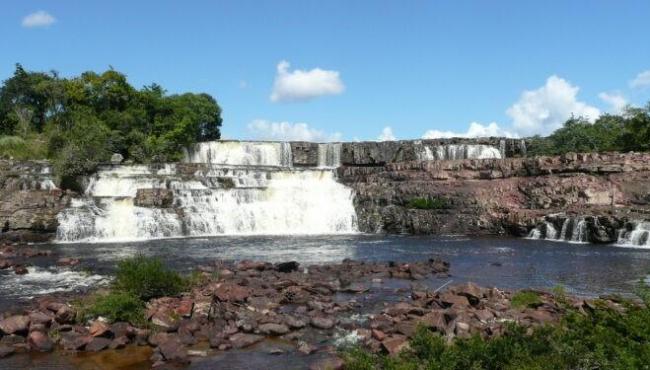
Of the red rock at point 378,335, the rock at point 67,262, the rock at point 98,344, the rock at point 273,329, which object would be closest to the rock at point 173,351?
the rock at point 98,344

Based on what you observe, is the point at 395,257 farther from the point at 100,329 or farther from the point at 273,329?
the point at 100,329

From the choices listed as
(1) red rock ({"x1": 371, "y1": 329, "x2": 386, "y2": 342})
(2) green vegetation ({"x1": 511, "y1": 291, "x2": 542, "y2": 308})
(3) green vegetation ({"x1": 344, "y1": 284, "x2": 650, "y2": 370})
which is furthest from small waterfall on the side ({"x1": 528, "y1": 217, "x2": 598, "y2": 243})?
(1) red rock ({"x1": 371, "y1": 329, "x2": 386, "y2": 342})

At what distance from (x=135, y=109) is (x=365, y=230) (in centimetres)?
3111

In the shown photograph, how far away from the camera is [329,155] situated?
5578 cm

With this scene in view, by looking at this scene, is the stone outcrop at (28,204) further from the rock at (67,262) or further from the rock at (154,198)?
the rock at (67,262)

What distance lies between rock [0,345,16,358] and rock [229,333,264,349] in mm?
4436

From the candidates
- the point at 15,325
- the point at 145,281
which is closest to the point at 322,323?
the point at 145,281

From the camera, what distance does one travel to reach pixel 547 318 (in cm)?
1298

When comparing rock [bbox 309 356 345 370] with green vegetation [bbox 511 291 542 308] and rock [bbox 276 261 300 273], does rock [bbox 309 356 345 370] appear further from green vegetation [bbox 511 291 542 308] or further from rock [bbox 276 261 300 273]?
rock [bbox 276 261 300 273]

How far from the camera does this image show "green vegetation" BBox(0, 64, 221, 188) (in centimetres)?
5284

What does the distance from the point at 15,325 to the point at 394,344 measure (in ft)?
27.4

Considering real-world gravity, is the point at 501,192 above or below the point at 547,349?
above

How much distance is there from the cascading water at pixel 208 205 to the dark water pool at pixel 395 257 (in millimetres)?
2930

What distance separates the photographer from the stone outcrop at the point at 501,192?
37.8 m
